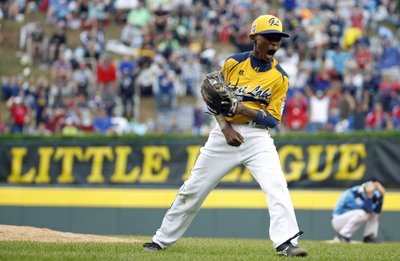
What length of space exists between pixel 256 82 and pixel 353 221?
6.42 meters

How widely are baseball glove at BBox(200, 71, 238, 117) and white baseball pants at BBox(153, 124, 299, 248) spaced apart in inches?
11.1

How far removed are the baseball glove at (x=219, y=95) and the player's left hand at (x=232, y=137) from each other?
15 centimetres

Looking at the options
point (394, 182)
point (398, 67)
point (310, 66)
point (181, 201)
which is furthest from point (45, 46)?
point (181, 201)

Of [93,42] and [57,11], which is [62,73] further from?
[57,11]

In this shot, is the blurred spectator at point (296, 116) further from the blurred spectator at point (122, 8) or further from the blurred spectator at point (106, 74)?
the blurred spectator at point (122, 8)

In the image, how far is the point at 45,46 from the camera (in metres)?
25.4

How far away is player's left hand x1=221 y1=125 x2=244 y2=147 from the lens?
871 cm

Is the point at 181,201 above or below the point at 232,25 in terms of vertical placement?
below

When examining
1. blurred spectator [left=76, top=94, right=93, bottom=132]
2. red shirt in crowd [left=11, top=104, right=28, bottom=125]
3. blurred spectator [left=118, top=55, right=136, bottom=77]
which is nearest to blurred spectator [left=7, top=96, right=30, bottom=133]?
red shirt in crowd [left=11, top=104, right=28, bottom=125]

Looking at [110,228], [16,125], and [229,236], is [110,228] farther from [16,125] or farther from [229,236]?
[16,125]

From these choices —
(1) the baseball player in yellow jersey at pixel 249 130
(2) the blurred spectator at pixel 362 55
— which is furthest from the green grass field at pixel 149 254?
(2) the blurred spectator at pixel 362 55

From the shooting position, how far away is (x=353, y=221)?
14.7m

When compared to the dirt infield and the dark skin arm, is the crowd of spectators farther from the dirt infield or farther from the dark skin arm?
the dirt infield

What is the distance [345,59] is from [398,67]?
1454mm
